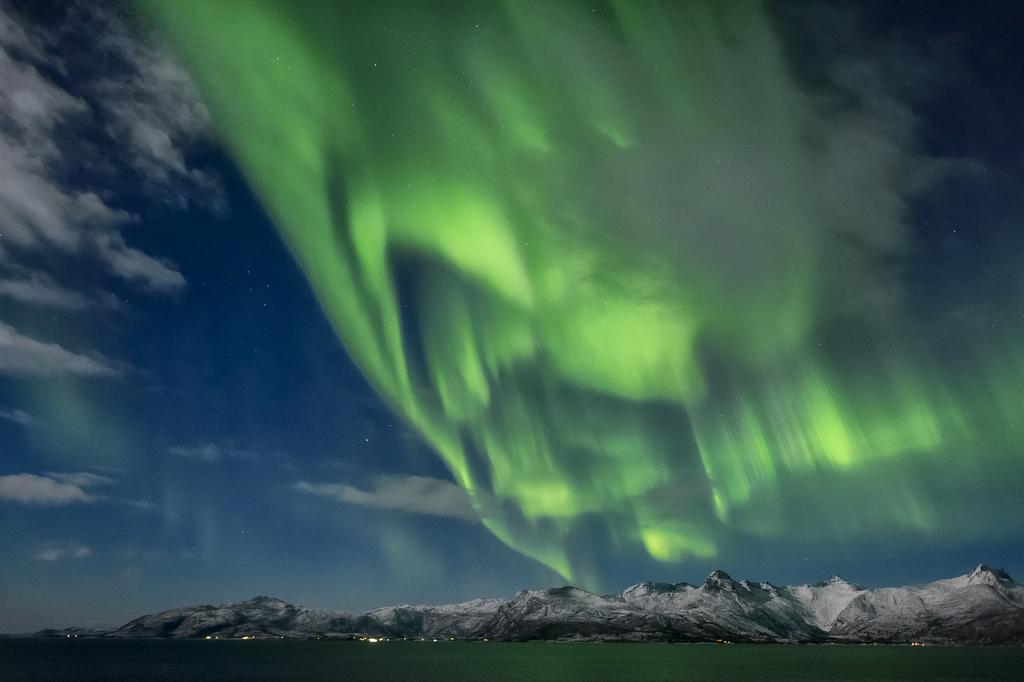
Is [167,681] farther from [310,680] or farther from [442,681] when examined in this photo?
[442,681]

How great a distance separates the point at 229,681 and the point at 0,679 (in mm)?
71289

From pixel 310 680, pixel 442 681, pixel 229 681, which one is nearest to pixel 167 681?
pixel 229 681

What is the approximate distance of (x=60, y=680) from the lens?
199m

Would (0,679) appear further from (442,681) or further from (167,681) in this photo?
(442,681)

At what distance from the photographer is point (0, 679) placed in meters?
200

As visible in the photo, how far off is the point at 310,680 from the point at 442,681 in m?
39.0

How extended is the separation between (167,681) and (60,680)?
1267 inches

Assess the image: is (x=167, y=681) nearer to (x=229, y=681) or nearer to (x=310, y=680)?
(x=229, y=681)

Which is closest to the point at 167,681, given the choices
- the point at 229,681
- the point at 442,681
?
the point at 229,681

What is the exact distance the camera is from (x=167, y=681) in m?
199

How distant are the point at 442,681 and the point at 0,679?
13362 centimetres

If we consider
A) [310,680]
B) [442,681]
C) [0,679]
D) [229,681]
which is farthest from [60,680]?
[442,681]

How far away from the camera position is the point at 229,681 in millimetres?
195000

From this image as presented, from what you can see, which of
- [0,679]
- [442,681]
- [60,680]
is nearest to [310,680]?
[442,681]
